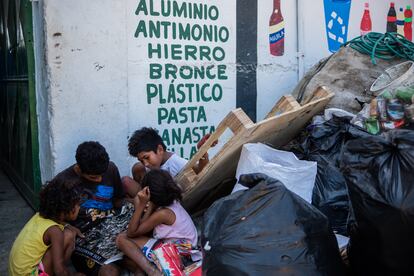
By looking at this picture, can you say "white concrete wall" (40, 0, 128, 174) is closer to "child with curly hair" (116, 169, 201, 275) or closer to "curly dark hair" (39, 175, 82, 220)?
"curly dark hair" (39, 175, 82, 220)

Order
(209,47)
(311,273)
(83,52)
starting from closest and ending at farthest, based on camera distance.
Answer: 1. (311,273)
2. (83,52)
3. (209,47)

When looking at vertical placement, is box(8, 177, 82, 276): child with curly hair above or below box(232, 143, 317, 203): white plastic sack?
below

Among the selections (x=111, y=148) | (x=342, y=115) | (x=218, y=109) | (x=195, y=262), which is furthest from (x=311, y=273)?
(x=218, y=109)

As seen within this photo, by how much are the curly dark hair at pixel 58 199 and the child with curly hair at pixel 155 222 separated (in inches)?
14.8

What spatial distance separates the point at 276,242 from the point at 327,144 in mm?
1504

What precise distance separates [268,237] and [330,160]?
141 centimetres

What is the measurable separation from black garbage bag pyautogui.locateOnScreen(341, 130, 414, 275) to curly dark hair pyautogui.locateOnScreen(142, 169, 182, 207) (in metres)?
1.11

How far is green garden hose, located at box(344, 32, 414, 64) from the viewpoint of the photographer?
4.04 metres

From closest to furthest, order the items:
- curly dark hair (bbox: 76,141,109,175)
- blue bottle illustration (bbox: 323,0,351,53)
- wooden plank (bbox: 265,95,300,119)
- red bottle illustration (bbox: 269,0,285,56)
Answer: curly dark hair (bbox: 76,141,109,175), wooden plank (bbox: 265,95,300,119), red bottle illustration (bbox: 269,0,285,56), blue bottle illustration (bbox: 323,0,351,53)

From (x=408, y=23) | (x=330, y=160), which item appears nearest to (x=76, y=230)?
(x=330, y=160)

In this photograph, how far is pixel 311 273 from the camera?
1867 millimetres

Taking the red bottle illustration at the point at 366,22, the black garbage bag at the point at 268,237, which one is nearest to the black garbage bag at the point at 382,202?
the black garbage bag at the point at 268,237

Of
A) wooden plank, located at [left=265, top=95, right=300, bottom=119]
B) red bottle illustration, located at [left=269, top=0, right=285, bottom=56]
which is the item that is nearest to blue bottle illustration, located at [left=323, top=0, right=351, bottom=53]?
red bottle illustration, located at [left=269, top=0, right=285, bottom=56]

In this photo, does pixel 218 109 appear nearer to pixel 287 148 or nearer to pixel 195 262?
pixel 287 148
